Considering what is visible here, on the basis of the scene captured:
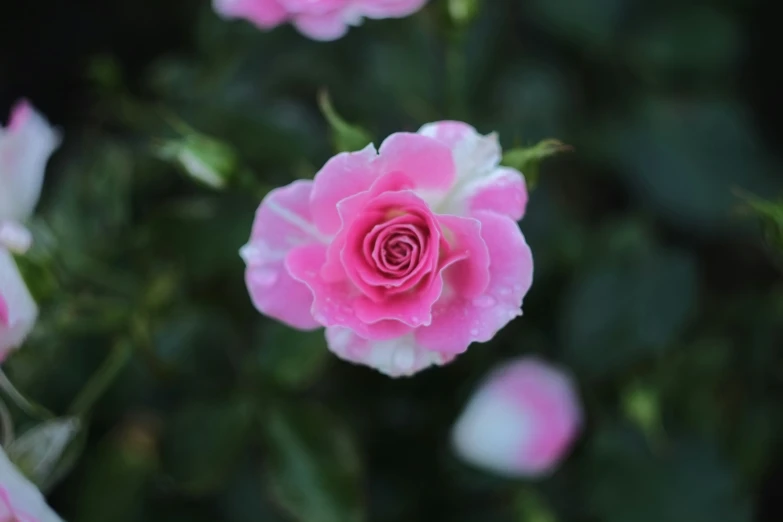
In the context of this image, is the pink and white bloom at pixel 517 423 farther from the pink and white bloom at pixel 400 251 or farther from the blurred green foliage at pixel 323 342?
the pink and white bloom at pixel 400 251

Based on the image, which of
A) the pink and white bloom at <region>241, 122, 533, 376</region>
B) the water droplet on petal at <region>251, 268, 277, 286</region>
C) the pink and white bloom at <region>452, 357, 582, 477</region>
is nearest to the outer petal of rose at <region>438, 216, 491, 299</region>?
the pink and white bloom at <region>241, 122, 533, 376</region>

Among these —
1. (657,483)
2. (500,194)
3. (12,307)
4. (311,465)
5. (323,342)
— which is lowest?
(657,483)

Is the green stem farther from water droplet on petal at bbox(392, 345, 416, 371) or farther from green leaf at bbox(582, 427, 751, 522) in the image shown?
green leaf at bbox(582, 427, 751, 522)

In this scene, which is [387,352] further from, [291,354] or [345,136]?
[291,354]

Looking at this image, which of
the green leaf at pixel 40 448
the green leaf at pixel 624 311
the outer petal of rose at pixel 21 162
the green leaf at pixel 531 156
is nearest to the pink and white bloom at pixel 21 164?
the outer petal of rose at pixel 21 162

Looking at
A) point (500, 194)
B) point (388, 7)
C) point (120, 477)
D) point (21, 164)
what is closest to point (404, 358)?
point (500, 194)

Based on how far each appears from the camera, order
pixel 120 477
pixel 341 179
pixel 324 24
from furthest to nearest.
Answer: pixel 120 477
pixel 324 24
pixel 341 179
